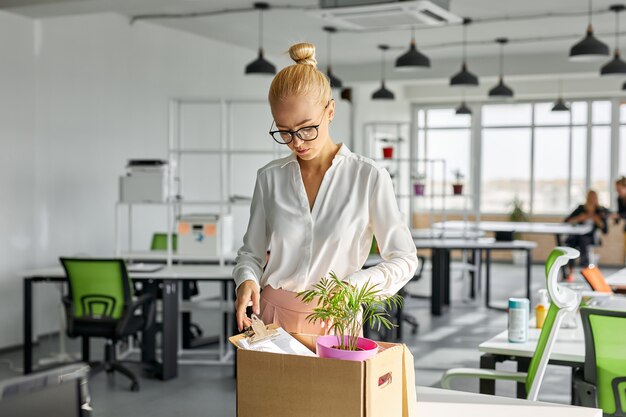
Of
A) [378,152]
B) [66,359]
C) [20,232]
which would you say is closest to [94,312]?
[66,359]

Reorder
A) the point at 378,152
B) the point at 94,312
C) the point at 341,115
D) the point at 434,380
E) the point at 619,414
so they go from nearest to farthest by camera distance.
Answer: the point at 619,414
the point at 94,312
the point at 434,380
the point at 341,115
the point at 378,152

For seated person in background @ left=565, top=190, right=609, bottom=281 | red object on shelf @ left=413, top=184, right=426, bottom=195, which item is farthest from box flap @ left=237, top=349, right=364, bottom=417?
seated person in background @ left=565, top=190, right=609, bottom=281

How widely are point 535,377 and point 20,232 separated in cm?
561

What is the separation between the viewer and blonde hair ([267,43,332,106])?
1.73 m

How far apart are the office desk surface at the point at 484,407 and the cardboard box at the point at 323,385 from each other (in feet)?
1.31

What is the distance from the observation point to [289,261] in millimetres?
1872

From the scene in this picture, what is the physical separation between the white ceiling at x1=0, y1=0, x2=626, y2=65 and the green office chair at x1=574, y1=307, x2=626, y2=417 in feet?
16.4

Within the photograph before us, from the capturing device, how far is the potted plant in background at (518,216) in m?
14.8

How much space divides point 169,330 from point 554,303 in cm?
396

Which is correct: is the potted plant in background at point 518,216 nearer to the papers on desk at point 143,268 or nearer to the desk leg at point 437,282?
the desk leg at point 437,282

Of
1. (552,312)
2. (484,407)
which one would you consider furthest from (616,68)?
(484,407)

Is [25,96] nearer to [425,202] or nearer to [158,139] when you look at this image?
[158,139]

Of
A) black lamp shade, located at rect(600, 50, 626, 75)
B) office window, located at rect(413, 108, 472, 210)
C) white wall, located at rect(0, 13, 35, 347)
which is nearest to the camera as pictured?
white wall, located at rect(0, 13, 35, 347)

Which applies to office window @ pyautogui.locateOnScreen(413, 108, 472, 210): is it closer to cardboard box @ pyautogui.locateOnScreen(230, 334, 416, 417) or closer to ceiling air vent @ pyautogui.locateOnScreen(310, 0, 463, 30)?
ceiling air vent @ pyautogui.locateOnScreen(310, 0, 463, 30)
